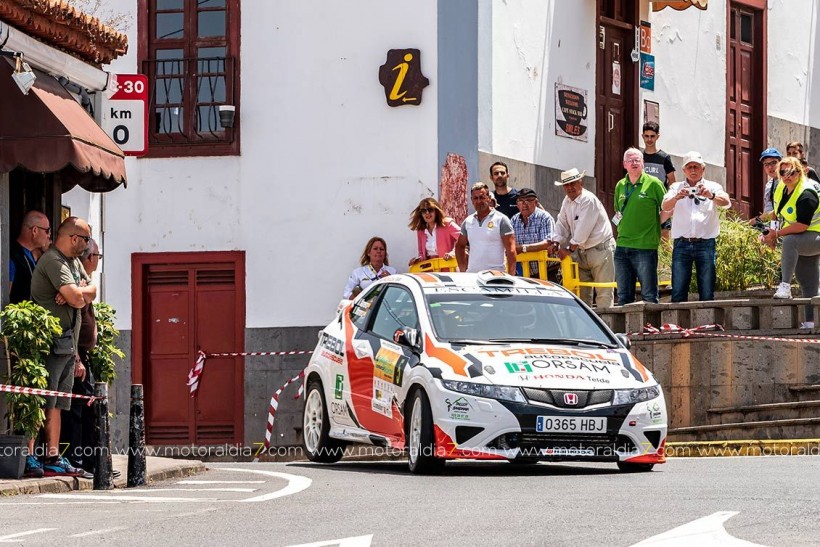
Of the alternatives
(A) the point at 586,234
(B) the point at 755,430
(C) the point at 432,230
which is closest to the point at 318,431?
(B) the point at 755,430

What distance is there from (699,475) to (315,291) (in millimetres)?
11374

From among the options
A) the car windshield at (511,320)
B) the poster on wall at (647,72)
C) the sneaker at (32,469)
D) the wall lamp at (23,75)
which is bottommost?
the sneaker at (32,469)

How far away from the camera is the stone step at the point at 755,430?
1978 centimetres

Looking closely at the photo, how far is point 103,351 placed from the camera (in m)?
16.2

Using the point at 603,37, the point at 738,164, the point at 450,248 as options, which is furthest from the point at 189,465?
the point at 738,164

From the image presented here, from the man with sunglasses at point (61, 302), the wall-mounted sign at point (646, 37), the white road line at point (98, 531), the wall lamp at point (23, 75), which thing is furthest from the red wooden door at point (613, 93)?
the white road line at point (98, 531)

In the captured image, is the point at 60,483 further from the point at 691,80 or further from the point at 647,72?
the point at 691,80

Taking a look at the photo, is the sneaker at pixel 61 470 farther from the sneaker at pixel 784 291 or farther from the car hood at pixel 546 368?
the sneaker at pixel 784 291

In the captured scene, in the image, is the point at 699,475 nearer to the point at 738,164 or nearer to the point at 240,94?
the point at 240,94

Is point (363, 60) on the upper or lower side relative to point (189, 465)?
upper

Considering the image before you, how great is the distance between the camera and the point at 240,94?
25.5 meters

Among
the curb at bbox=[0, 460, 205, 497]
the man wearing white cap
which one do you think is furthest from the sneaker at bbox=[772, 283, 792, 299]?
the curb at bbox=[0, 460, 205, 497]

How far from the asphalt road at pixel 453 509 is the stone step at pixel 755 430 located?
156 inches

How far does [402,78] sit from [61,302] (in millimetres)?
10361
